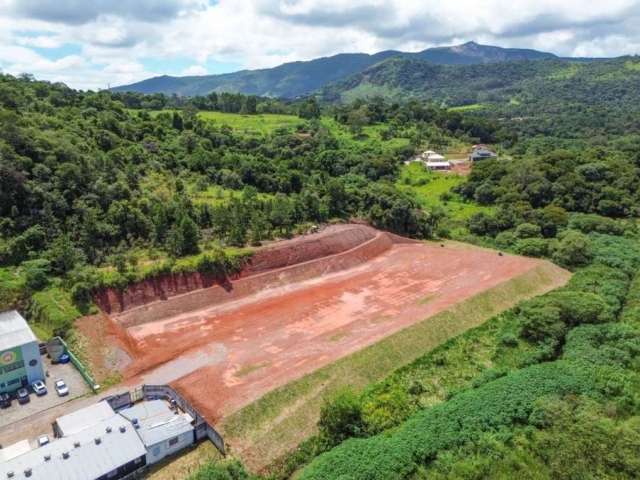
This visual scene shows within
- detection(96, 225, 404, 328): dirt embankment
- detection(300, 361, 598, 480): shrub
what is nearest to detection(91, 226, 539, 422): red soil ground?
detection(96, 225, 404, 328): dirt embankment

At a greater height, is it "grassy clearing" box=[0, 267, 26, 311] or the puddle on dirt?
"grassy clearing" box=[0, 267, 26, 311]

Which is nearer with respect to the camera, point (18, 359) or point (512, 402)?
point (512, 402)

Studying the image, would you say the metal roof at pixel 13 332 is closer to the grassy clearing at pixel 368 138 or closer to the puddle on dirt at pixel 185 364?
the puddle on dirt at pixel 185 364

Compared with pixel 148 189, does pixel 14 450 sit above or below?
below

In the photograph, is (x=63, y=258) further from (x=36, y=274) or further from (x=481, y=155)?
(x=481, y=155)

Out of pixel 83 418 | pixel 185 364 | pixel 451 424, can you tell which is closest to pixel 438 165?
pixel 185 364

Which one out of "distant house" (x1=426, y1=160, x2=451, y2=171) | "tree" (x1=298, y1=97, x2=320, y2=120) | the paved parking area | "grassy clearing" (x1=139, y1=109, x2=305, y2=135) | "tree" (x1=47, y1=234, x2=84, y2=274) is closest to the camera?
the paved parking area

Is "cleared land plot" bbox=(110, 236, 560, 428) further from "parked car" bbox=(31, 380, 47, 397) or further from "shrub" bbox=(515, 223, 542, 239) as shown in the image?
"shrub" bbox=(515, 223, 542, 239)
